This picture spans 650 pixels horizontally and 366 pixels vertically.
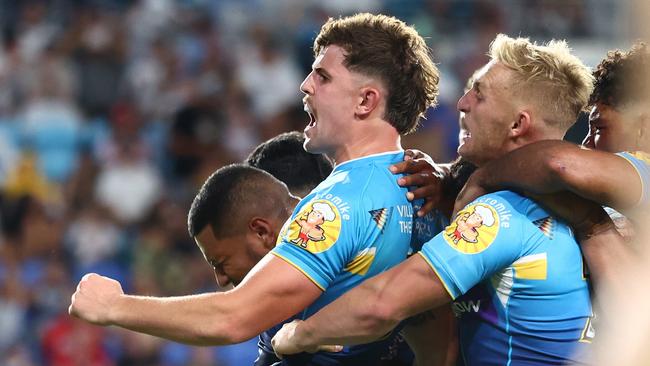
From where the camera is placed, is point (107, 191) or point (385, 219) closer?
point (385, 219)

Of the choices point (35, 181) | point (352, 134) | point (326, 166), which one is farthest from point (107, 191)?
point (352, 134)

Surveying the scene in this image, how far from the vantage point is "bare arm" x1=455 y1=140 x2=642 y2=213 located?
10.9ft

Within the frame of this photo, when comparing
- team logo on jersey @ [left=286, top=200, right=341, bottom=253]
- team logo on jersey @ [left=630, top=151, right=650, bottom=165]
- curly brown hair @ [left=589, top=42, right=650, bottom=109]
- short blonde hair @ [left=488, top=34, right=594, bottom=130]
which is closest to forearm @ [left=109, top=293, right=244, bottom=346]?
team logo on jersey @ [left=286, top=200, right=341, bottom=253]

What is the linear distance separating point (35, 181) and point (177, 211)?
153cm

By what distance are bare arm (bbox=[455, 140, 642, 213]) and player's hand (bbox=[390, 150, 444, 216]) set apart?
38cm

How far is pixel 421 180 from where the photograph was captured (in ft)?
12.6

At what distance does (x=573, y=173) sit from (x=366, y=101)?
929 millimetres

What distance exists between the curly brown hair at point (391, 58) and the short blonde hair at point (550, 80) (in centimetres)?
41

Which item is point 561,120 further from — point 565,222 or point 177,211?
point 177,211

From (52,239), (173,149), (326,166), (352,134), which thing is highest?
(352,134)

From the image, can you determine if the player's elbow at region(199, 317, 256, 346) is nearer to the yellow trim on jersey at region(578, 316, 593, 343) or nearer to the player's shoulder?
the player's shoulder

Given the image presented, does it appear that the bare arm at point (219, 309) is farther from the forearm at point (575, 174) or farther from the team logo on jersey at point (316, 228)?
the forearm at point (575, 174)

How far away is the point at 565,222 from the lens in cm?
353

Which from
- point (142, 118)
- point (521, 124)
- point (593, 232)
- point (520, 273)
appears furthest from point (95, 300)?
point (142, 118)
